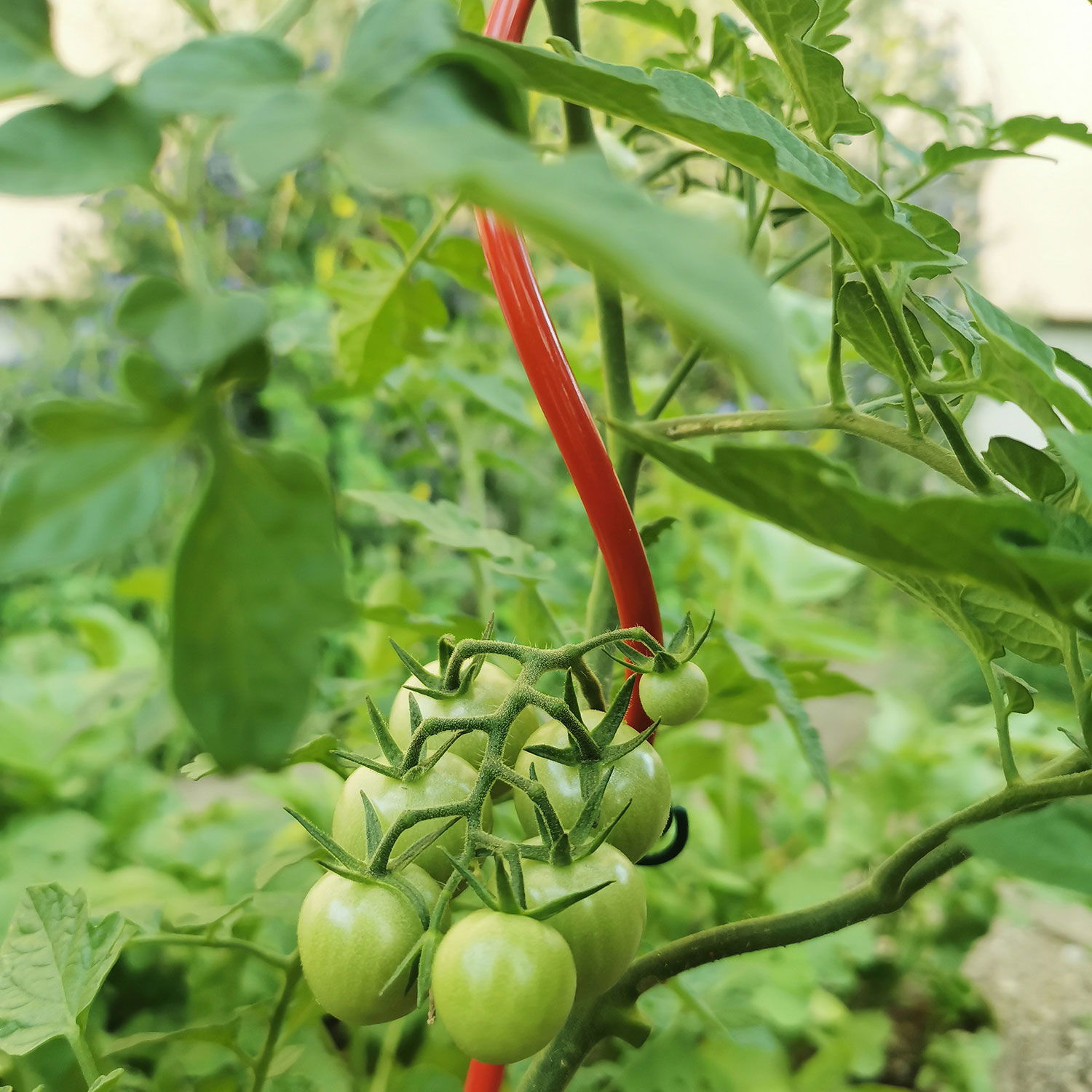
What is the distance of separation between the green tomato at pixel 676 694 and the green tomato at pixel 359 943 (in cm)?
9

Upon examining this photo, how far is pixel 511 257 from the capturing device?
282 millimetres

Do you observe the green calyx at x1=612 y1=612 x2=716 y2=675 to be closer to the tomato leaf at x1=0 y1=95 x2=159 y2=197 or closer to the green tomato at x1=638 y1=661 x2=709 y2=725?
the green tomato at x1=638 y1=661 x2=709 y2=725

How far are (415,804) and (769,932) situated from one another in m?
0.13

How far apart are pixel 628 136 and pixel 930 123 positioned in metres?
2.21

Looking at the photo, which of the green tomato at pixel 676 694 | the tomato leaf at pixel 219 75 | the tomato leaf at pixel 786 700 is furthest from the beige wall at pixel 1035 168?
the tomato leaf at pixel 219 75

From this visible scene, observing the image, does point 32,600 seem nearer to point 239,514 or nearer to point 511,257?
point 511,257

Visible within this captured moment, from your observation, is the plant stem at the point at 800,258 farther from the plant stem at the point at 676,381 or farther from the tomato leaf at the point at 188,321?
the tomato leaf at the point at 188,321


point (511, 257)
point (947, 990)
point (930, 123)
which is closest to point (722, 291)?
point (511, 257)

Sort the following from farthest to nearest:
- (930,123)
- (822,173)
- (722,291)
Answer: (930,123)
(822,173)
(722,291)

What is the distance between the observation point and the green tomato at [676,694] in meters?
0.28

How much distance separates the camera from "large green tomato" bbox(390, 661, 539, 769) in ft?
0.88

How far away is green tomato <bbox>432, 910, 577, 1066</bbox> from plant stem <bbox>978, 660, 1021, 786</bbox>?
141 mm

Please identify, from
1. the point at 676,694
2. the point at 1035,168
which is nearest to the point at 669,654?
the point at 676,694

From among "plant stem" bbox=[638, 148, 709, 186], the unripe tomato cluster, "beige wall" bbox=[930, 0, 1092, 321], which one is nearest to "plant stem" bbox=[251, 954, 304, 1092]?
the unripe tomato cluster
